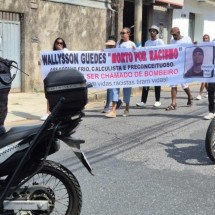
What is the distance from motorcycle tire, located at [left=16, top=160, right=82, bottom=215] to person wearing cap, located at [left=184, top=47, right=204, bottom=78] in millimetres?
5838

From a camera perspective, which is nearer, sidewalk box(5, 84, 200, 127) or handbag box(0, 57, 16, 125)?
handbag box(0, 57, 16, 125)

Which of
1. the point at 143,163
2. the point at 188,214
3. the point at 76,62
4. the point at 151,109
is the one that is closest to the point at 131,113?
the point at 151,109

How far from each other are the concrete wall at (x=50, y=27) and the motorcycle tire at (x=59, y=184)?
9.26 m

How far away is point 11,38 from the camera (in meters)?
12.7

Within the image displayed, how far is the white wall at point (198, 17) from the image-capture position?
71.5 ft

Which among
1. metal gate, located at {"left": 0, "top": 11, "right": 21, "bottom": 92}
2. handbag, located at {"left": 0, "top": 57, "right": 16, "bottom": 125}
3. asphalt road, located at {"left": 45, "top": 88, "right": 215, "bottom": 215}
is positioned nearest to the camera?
handbag, located at {"left": 0, "top": 57, "right": 16, "bottom": 125}

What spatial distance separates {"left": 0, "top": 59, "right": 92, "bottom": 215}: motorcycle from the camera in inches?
134

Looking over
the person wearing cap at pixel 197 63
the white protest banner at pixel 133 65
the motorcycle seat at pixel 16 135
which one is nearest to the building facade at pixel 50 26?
the white protest banner at pixel 133 65

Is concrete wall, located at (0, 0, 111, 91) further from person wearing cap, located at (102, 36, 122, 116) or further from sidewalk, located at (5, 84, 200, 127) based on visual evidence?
person wearing cap, located at (102, 36, 122, 116)

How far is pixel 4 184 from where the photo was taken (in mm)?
3494

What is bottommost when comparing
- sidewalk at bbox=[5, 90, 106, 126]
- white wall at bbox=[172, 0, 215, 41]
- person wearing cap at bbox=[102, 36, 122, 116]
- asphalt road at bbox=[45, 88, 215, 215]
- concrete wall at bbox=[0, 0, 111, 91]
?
asphalt road at bbox=[45, 88, 215, 215]

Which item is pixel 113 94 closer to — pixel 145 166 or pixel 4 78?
pixel 145 166

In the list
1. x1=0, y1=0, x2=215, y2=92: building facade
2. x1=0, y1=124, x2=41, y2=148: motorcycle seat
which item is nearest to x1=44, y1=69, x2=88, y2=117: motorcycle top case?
x1=0, y1=124, x2=41, y2=148: motorcycle seat

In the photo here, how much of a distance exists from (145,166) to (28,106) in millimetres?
5426
